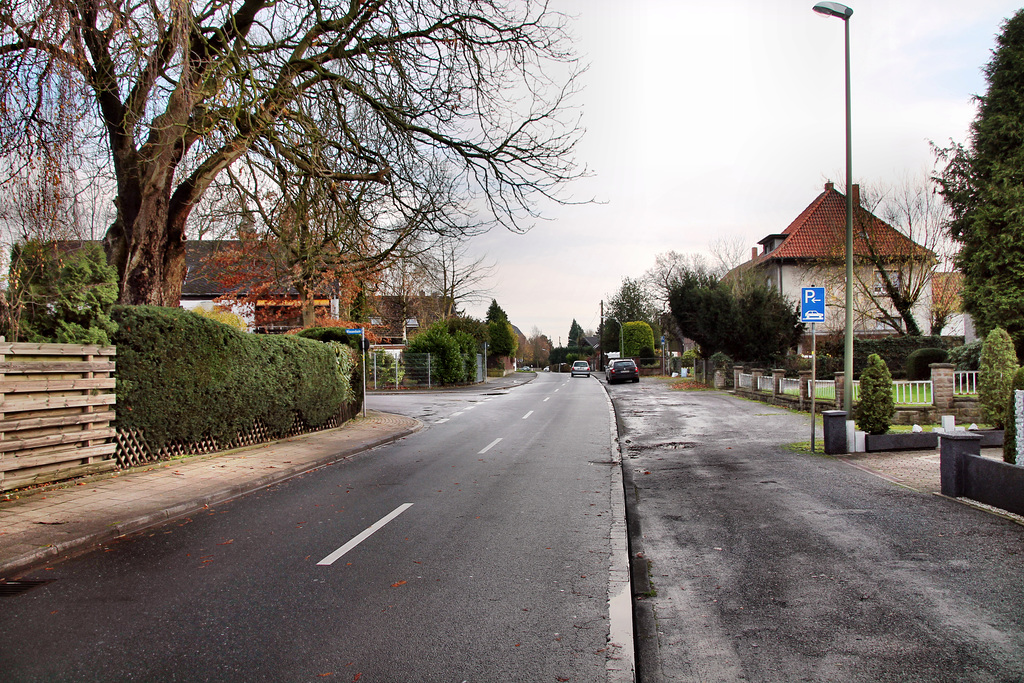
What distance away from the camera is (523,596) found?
14.5 ft

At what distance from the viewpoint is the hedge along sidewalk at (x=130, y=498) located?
5.59 m

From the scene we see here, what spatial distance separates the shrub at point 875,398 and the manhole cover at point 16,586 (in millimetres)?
11192

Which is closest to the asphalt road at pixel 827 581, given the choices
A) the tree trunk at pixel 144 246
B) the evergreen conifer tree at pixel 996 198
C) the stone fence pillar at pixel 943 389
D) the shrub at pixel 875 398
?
the shrub at pixel 875 398

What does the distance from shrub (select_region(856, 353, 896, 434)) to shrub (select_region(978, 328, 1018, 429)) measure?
7.91 feet

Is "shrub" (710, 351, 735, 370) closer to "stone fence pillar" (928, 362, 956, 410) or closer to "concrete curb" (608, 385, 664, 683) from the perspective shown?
"stone fence pillar" (928, 362, 956, 410)

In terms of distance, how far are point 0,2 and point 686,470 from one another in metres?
10.2

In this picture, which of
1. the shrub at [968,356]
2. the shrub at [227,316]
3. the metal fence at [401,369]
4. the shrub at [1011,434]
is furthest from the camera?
the metal fence at [401,369]

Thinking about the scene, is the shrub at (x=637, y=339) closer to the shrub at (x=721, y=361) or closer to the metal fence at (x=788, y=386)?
the shrub at (x=721, y=361)

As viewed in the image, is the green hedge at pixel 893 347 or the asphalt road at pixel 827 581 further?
the green hedge at pixel 893 347

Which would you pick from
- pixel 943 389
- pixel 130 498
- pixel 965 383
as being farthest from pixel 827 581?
pixel 965 383

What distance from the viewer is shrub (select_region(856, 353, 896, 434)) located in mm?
10727

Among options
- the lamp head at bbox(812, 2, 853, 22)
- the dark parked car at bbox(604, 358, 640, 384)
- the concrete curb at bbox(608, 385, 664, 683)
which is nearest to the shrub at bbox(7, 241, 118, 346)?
the concrete curb at bbox(608, 385, 664, 683)

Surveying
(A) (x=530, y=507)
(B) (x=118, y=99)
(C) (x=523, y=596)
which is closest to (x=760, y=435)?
(A) (x=530, y=507)

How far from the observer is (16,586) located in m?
4.71
